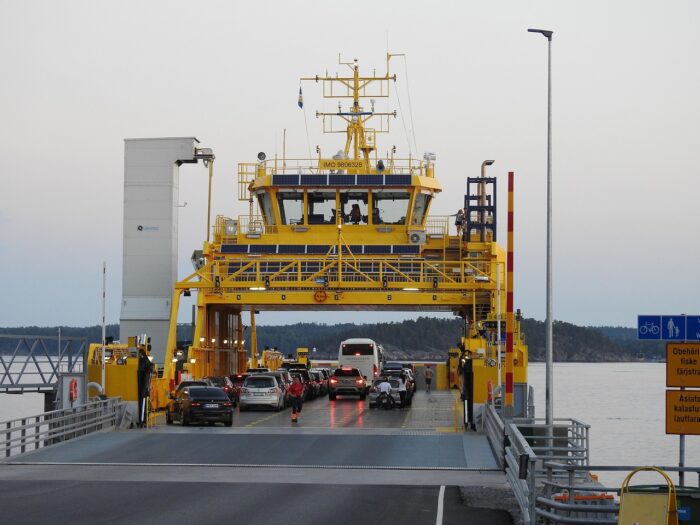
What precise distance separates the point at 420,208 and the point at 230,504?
111 ft

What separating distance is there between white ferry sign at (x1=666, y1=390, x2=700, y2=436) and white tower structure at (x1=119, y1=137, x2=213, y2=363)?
105ft

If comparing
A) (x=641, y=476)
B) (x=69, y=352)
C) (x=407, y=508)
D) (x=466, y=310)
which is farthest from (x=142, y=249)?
(x=407, y=508)

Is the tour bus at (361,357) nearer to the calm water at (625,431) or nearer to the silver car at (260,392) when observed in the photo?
the calm water at (625,431)

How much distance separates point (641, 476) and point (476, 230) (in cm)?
2551

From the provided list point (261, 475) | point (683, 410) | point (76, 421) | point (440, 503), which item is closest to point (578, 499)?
point (683, 410)

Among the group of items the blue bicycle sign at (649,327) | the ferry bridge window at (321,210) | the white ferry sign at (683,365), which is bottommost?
the white ferry sign at (683,365)

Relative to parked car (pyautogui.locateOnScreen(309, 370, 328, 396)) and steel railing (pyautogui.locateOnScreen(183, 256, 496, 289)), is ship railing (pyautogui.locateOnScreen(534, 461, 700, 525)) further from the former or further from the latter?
parked car (pyautogui.locateOnScreen(309, 370, 328, 396))

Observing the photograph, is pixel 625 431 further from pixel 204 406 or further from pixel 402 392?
pixel 204 406

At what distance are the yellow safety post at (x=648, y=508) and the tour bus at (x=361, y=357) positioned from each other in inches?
2124

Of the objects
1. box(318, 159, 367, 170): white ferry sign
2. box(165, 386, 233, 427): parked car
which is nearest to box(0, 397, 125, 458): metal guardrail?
box(165, 386, 233, 427): parked car

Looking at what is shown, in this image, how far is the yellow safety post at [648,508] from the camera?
Answer: 11.9m

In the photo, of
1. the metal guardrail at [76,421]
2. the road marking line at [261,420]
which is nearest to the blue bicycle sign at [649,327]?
the metal guardrail at [76,421]

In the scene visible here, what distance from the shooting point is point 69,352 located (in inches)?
1460

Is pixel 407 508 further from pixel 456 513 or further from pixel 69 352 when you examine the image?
pixel 69 352
